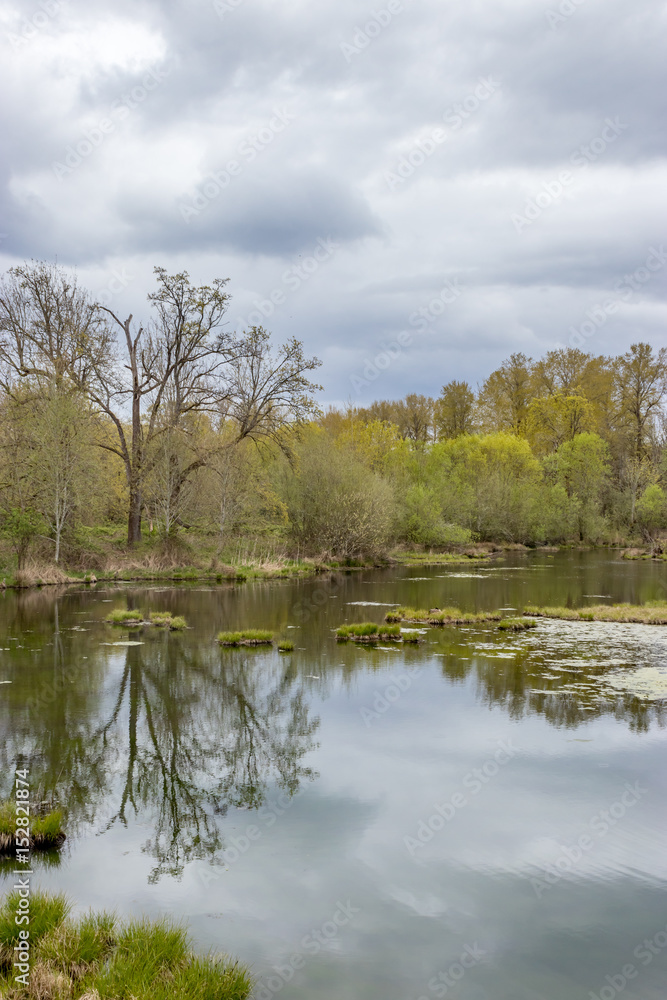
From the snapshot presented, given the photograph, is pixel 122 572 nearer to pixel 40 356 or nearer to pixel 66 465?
pixel 66 465

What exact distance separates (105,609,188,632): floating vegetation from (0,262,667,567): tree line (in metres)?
10.5

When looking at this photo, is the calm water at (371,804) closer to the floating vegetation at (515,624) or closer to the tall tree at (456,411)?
the floating vegetation at (515,624)

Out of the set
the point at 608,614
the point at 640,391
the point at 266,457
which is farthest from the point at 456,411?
the point at 608,614

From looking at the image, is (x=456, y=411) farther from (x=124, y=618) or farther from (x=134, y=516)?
(x=124, y=618)

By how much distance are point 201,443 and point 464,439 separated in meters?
27.0

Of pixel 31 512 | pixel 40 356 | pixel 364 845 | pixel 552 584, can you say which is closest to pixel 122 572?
pixel 31 512

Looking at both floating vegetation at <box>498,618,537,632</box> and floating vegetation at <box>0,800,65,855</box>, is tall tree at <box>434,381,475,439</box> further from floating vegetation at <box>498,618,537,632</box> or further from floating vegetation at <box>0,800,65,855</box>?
floating vegetation at <box>0,800,65,855</box>

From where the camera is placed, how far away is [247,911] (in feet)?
18.0

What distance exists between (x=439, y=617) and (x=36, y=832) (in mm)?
13926

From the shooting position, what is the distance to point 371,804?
749cm

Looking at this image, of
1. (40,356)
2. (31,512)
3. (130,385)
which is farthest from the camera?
(130,385)

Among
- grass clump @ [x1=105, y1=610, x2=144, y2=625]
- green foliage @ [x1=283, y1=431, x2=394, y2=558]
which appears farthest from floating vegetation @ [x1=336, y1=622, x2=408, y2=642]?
green foliage @ [x1=283, y1=431, x2=394, y2=558]

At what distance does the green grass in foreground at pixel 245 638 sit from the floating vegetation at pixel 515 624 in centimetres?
615

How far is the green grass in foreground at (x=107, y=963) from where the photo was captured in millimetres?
4137
